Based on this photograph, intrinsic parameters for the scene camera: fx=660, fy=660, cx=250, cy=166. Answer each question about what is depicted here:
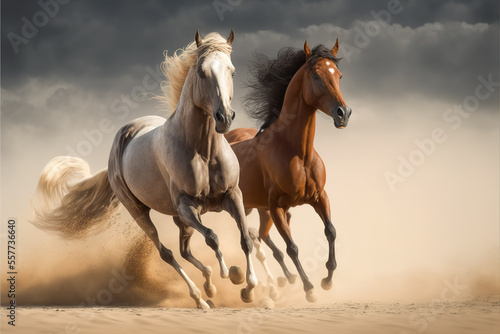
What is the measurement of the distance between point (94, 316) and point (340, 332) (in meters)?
2.40

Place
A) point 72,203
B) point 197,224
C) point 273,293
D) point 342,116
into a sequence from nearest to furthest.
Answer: point 197,224
point 342,116
point 273,293
point 72,203

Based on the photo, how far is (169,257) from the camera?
802 centimetres

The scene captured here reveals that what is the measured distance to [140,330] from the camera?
583 centimetres

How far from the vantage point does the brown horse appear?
780cm

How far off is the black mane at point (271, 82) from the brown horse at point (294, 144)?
1 cm

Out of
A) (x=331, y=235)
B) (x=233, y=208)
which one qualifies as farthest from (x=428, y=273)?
(x=233, y=208)

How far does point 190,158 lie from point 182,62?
1.36m

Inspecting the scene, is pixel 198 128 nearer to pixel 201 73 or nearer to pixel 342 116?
pixel 201 73

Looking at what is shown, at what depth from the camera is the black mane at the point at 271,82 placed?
28.0ft

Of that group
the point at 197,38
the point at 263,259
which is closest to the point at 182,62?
the point at 197,38

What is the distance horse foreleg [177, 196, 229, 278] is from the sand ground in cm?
53

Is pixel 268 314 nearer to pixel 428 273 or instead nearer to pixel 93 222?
pixel 93 222

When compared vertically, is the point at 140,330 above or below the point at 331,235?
below

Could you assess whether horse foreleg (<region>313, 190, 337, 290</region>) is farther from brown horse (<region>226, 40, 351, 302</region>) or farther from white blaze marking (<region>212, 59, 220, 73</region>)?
white blaze marking (<region>212, 59, 220, 73</region>)
